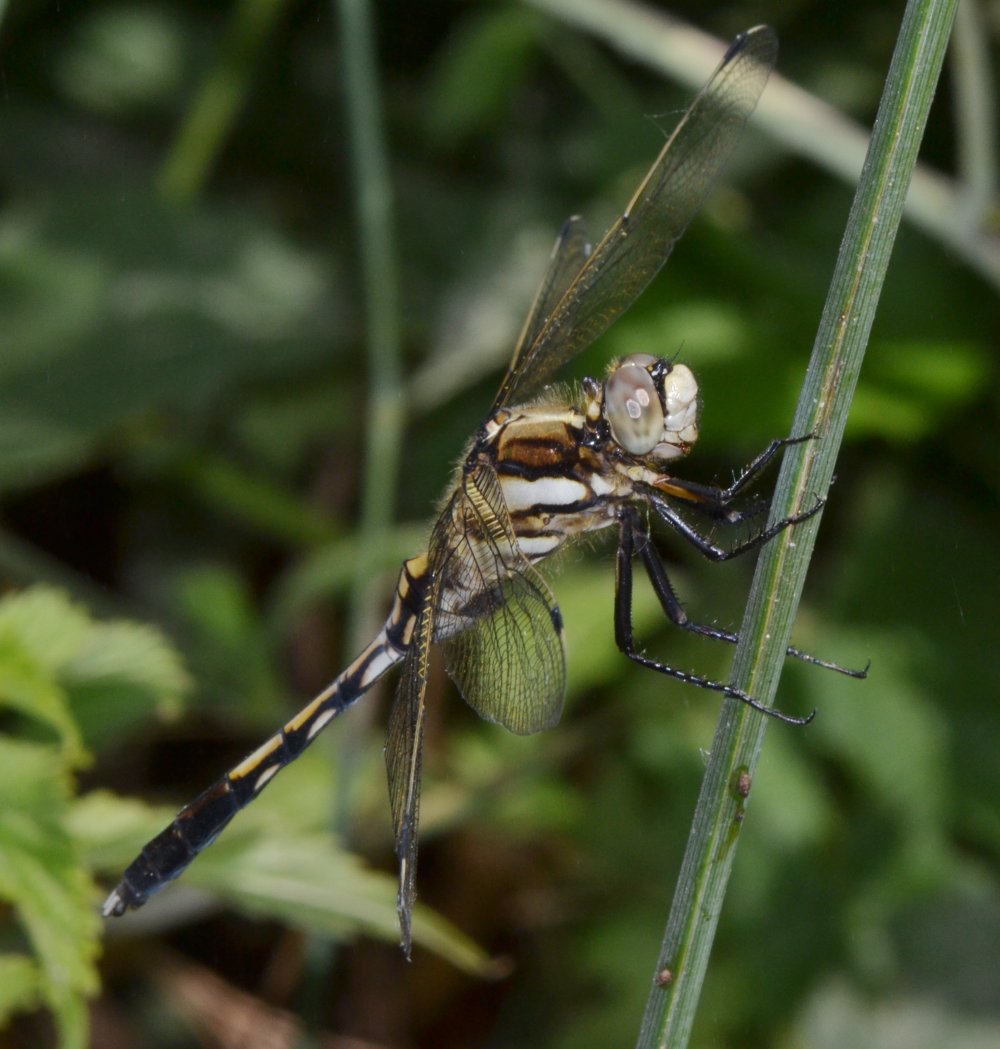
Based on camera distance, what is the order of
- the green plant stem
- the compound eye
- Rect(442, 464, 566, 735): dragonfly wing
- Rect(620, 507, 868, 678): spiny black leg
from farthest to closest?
Rect(620, 507, 868, 678): spiny black leg → Rect(442, 464, 566, 735): dragonfly wing → the compound eye → the green plant stem

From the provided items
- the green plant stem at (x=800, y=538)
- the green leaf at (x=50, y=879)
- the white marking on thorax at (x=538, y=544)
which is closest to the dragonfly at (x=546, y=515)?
the white marking on thorax at (x=538, y=544)

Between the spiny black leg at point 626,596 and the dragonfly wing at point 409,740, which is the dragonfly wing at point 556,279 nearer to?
the spiny black leg at point 626,596

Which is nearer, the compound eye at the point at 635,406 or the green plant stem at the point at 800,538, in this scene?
the green plant stem at the point at 800,538

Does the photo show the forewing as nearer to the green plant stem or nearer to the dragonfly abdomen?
the dragonfly abdomen

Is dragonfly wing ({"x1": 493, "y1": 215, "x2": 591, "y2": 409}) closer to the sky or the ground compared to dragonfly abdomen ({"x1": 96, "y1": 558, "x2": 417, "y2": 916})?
closer to the sky

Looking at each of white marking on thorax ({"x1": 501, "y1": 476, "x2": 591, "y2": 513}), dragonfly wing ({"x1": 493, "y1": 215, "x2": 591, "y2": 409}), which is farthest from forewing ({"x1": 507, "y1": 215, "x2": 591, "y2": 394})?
white marking on thorax ({"x1": 501, "y1": 476, "x2": 591, "y2": 513})

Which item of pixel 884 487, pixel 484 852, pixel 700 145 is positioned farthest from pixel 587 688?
pixel 700 145
